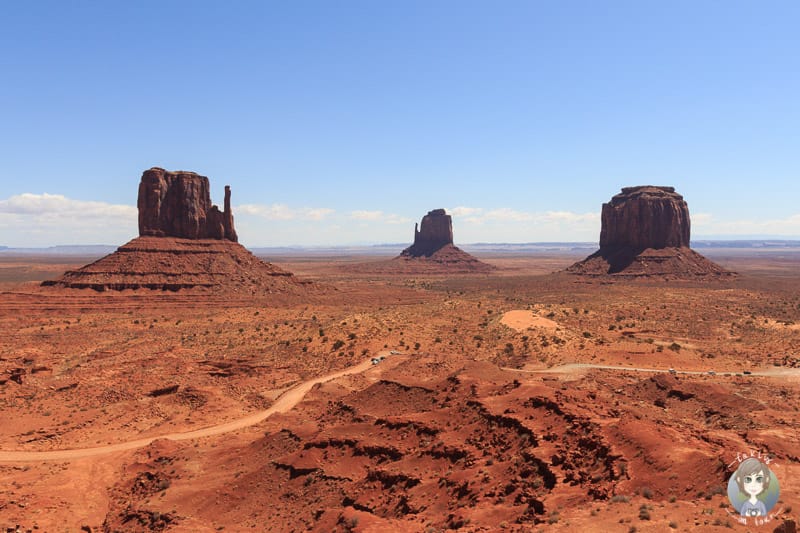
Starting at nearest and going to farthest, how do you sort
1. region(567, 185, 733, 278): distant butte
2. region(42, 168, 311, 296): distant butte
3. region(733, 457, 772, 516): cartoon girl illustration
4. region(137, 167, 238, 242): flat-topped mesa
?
region(733, 457, 772, 516): cartoon girl illustration, region(42, 168, 311, 296): distant butte, region(137, 167, 238, 242): flat-topped mesa, region(567, 185, 733, 278): distant butte

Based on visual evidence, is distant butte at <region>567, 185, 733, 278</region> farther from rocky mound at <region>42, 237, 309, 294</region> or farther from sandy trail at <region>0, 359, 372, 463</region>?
sandy trail at <region>0, 359, 372, 463</region>

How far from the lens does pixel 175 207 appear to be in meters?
90.2

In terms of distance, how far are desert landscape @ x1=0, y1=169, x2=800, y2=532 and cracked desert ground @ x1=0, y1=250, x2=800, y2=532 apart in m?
0.11

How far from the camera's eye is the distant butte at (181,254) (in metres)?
79.8

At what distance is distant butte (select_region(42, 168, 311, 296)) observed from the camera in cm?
7981

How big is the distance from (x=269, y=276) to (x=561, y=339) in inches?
2404

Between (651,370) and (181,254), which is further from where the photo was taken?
(181,254)

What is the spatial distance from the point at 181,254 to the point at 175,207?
10244 millimetres

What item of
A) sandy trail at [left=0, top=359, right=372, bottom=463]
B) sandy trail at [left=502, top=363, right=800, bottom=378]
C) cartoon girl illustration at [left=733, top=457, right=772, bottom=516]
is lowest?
sandy trail at [left=0, top=359, right=372, bottom=463]

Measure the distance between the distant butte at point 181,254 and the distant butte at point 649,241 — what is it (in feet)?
257

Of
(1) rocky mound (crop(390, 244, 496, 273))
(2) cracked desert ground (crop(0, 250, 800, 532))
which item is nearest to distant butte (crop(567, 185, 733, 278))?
(1) rocky mound (crop(390, 244, 496, 273))

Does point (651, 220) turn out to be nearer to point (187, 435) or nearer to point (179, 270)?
point (179, 270)

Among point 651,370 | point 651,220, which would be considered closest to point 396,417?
point 651,370

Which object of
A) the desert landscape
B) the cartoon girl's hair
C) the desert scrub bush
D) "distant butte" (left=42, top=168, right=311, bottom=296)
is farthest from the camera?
"distant butte" (left=42, top=168, right=311, bottom=296)
